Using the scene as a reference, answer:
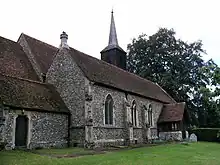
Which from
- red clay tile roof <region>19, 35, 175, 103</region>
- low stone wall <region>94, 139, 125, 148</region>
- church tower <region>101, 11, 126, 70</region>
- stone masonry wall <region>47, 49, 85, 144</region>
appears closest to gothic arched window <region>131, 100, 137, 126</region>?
red clay tile roof <region>19, 35, 175, 103</region>

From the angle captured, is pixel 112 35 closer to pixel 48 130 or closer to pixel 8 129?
pixel 48 130

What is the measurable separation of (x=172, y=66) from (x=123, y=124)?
22040mm

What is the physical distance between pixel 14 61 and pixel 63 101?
5.76 m

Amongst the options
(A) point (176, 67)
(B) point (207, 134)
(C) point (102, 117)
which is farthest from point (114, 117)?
(A) point (176, 67)

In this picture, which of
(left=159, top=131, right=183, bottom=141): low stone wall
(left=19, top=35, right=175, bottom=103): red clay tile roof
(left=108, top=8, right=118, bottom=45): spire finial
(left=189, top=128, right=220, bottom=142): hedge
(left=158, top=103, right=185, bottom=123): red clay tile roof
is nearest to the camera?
(left=19, top=35, right=175, bottom=103): red clay tile roof

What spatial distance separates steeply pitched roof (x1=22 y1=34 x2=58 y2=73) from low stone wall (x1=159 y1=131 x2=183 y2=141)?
51.2 ft

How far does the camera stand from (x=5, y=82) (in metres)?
19.0

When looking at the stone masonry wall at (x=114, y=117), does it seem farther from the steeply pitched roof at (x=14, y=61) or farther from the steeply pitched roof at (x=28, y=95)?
the steeply pitched roof at (x=14, y=61)

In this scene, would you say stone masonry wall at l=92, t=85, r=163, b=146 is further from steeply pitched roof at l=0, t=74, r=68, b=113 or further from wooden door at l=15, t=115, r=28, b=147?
wooden door at l=15, t=115, r=28, b=147

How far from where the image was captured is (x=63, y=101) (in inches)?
908

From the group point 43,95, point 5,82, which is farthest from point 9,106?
point 43,95

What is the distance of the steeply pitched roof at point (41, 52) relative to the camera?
85.5ft

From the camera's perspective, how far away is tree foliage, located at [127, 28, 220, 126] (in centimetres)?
4288

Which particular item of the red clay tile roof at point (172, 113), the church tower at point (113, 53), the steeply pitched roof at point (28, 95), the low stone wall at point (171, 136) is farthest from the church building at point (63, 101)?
the church tower at point (113, 53)
